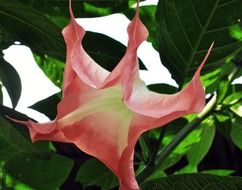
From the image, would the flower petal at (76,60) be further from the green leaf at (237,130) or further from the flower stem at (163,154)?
the green leaf at (237,130)

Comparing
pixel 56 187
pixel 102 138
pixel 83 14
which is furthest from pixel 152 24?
pixel 102 138

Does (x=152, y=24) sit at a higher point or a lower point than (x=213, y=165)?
higher

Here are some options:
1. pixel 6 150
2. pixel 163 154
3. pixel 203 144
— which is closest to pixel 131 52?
pixel 163 154

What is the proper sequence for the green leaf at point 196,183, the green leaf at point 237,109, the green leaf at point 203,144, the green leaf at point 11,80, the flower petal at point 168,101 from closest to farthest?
1. the flower petal at point 168,101
2. the green leaf at point 196,183
3. the green leaf at point 11,80
4. the green leaf at point 237,109
5. the green leaf at point 203,144

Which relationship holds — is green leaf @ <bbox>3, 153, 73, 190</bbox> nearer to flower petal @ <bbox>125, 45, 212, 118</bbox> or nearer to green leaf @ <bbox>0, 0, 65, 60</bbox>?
green leaf @ <bbox>0, 0, 65, 60</bbox>

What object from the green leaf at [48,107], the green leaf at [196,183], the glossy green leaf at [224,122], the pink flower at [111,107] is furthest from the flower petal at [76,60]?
the glossy green leaf at [224,122]

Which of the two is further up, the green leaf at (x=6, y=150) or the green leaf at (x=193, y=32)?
the green leaf at (x=193, y=32)

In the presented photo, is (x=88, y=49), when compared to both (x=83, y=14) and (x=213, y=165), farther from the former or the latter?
(x=213, y=165)
